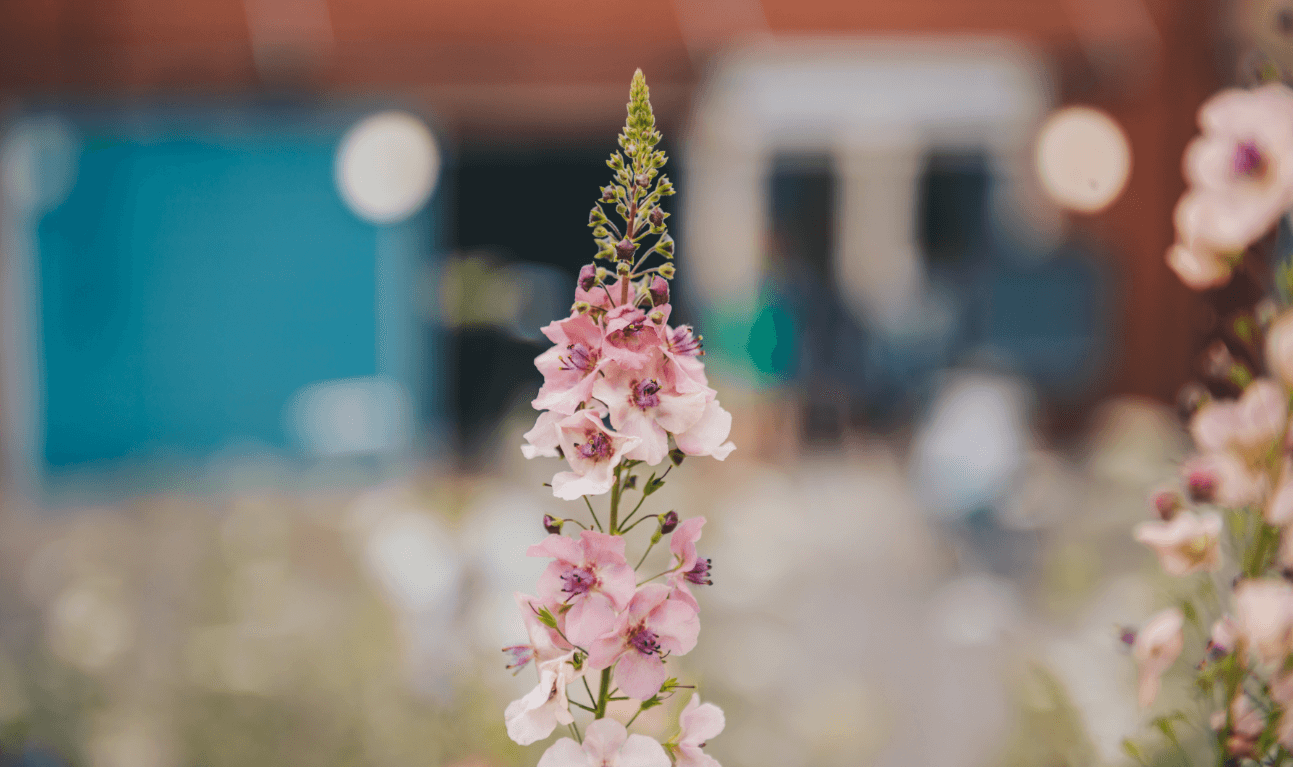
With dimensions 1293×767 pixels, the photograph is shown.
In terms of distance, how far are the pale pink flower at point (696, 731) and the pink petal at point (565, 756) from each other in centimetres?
7

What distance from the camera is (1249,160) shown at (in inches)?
32.5

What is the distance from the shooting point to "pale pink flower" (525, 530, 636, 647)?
0.63 m

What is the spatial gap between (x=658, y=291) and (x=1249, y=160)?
544 mm

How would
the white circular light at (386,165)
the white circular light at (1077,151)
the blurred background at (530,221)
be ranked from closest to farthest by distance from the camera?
1. the blurred background at (530,221)
2. the white circular light at (386,165)
3. the white circular light at (1077,151)

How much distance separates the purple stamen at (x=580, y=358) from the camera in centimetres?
68

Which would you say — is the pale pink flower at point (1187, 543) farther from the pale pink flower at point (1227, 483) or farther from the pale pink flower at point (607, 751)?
the pale pink flower at point (607, 751)

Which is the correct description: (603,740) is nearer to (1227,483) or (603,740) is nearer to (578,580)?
(578,580)

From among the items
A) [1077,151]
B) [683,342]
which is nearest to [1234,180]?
[683,342]

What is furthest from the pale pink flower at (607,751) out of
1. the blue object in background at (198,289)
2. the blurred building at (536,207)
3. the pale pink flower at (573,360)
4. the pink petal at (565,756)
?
the blue object in background at (198,289)

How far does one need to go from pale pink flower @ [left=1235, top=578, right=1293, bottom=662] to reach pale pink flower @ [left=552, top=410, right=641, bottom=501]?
1.67ft

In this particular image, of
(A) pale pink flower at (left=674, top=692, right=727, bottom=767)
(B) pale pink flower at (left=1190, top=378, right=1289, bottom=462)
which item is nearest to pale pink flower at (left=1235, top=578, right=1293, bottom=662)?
(B) pale pink flower at (left=1190, top=378, right=1289, bottom=462)

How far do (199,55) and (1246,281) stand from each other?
7106mm

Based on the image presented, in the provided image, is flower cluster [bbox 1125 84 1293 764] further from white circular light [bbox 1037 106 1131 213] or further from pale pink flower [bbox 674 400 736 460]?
white circular light [bbox 1037 106 1131 213]

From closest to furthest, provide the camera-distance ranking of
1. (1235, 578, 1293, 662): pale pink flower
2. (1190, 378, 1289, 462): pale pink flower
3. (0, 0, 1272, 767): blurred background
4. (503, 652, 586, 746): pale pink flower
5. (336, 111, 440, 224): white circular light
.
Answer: (503, 652, 586, 746): pale pink flower
(1235, 578, 1293, 662): pale pink flower
(1190, 378, 1289, 462): pale pink flower
(0, 0, 1272, 767): blurred background
(336, 111, 440, 224): white circular light
